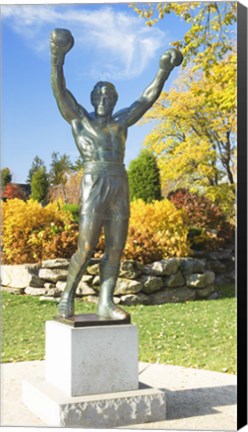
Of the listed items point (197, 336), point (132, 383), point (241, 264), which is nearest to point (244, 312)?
point (241, 264)

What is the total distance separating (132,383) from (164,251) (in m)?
6.29

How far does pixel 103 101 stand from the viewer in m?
4.27

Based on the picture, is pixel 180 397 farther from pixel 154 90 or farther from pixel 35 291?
pixel 35 291

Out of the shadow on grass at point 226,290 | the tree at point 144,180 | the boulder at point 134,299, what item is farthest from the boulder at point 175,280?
the tree at point 144,180

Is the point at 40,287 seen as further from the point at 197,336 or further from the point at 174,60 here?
the point at 174,60

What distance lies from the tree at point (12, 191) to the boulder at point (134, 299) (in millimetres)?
2925

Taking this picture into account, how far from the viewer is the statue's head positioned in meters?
4.27

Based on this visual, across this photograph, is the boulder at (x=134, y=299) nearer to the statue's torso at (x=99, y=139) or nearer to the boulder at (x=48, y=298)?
the boulder at (x=48, y=298)

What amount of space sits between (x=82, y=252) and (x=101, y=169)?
2.06 ft

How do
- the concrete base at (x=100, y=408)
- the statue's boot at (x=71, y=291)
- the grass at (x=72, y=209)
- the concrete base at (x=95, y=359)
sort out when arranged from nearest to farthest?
the concrete base at (x=100, y=408) → the concrete base at (x=95, y=359) → the statue's boot at (x=71, y=291) → the grass at (x=72, y=209)

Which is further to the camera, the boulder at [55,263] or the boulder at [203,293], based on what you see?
the boulder at [203,293]

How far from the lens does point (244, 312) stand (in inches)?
181

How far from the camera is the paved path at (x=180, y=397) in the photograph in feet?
13.8

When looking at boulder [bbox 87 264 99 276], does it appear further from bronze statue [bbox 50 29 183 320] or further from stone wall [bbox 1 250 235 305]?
bronze statue [bbox 50 29 183 320]
